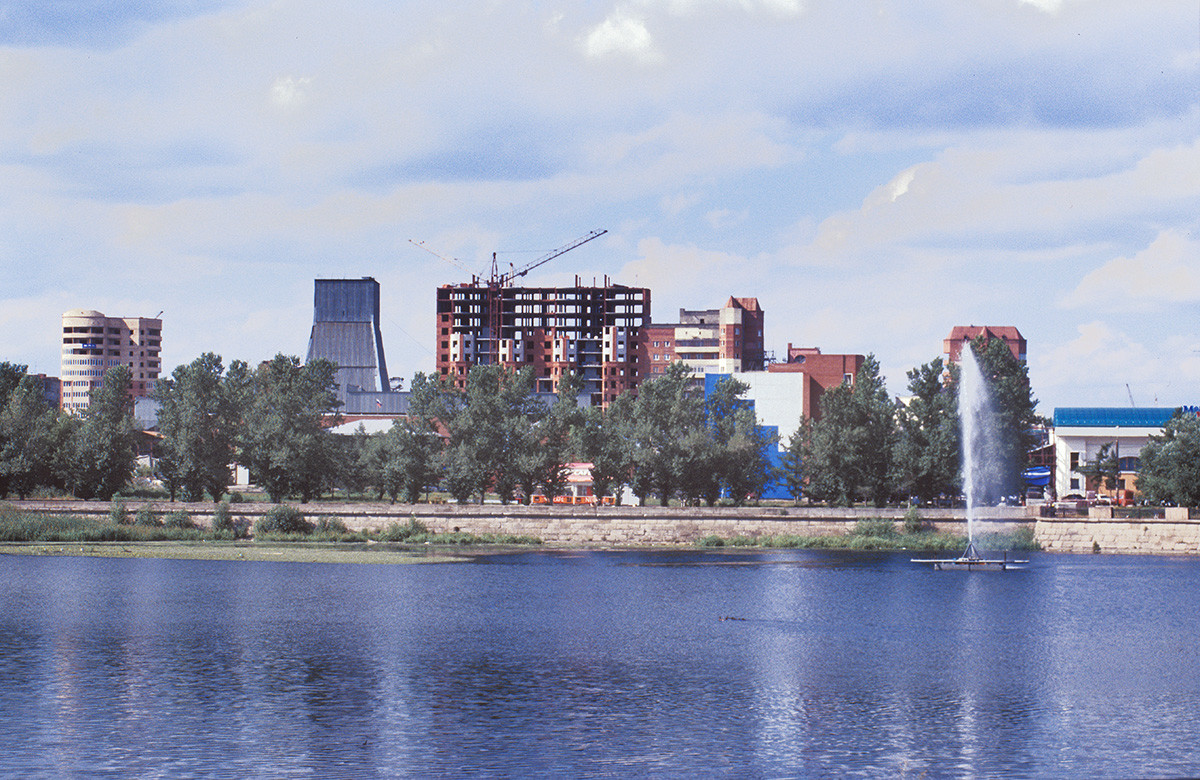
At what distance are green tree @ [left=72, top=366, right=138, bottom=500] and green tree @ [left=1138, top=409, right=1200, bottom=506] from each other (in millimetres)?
116138

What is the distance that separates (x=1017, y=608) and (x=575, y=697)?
41.6 metres

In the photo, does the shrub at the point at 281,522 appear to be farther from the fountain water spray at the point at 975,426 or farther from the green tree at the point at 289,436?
the fountain water spray at the point at 975,426

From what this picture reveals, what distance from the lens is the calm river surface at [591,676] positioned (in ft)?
138

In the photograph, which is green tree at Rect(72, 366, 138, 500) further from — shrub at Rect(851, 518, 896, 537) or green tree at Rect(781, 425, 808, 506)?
shrub at Rect(851, 518, 896, 537)

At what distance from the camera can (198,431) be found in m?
150

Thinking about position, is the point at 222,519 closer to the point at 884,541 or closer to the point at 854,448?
the point at 884,541

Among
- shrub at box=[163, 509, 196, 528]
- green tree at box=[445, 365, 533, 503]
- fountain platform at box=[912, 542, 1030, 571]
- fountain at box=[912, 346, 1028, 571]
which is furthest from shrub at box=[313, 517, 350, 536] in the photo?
fountain at box=[912, 346, 1028, 571]

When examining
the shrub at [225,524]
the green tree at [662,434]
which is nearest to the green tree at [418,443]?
the shrub at [225,524]

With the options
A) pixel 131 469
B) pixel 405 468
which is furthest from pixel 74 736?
pixel 131 469

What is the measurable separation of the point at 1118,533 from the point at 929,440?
25474 millimetres

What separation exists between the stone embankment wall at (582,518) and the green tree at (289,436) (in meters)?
7.95

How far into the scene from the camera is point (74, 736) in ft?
144

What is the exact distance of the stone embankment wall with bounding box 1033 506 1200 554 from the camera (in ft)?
403

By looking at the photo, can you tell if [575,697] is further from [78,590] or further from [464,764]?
[78,590]
